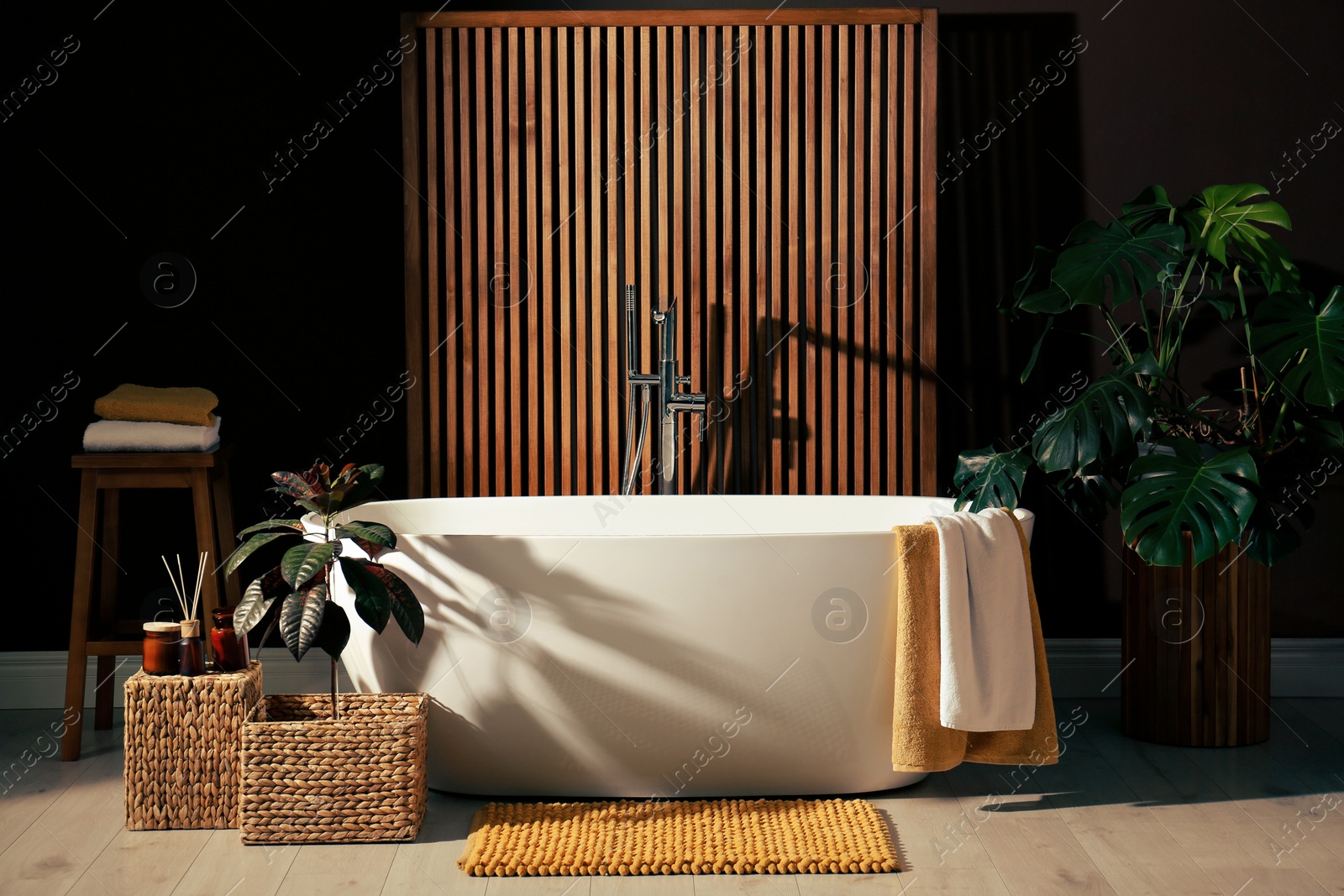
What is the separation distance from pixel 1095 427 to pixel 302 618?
1826mm

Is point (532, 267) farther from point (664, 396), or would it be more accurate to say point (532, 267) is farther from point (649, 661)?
point (649, 661)

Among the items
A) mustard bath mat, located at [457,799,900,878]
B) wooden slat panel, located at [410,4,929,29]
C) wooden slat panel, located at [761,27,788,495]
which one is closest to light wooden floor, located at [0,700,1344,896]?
mustard bath mat, located at [457,799,900,878]

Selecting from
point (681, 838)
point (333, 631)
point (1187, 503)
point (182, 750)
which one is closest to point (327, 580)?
point (333, 631)

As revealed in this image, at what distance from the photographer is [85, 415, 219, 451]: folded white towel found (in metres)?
2.99

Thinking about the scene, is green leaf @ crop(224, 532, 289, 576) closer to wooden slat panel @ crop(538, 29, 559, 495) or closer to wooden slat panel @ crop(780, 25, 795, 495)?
wooden slat panel @ crop(538, 29, 559, 495)

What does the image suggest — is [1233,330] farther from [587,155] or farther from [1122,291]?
[587,155]

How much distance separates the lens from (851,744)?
2.51 m

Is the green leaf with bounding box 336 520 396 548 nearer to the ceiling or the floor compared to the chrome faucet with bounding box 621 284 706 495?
nearer to the floor

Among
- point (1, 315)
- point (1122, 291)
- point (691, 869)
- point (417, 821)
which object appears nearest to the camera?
point (691, 869)

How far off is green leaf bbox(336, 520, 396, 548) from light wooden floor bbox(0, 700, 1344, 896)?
0.62 meters

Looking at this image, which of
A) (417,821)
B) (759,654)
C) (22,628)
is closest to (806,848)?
(759,654)

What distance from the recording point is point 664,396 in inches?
130

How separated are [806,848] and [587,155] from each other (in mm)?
2188

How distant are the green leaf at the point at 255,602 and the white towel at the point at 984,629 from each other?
1409mm
